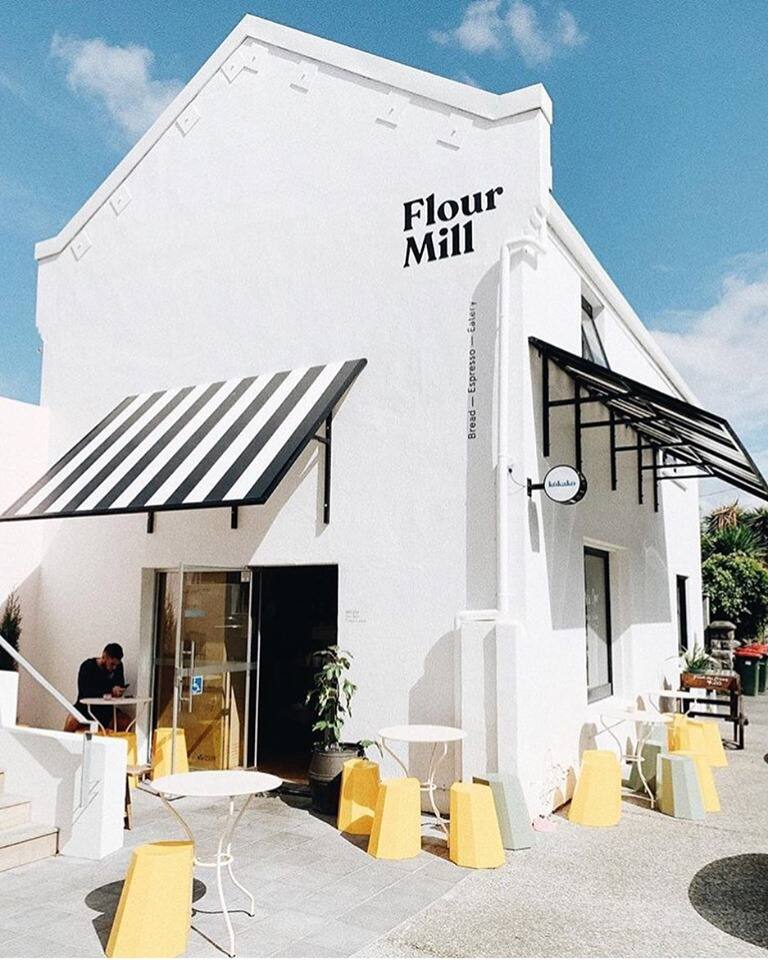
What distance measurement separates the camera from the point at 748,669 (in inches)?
715

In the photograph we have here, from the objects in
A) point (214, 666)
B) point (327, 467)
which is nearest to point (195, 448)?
point (327, 467)

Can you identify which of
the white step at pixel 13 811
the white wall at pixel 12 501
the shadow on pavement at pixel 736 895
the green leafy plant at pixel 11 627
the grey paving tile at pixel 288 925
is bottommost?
the shadow on pavement at pixel 736 895

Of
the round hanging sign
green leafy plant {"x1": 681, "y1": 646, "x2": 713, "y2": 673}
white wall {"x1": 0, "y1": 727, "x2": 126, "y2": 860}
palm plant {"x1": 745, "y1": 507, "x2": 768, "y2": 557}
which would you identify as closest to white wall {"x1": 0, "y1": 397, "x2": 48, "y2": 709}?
white wall {"x1": 0, "y1": 727, "x2": 126, "y2": 860}

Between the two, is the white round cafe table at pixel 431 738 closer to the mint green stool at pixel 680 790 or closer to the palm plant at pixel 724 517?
the mint green stool at pixel 680 790

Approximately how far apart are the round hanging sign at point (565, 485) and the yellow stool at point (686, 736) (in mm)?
3909

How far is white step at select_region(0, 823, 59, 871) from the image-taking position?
6098 millimetres

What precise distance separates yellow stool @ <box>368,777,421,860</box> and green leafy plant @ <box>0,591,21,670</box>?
5783 millimetres

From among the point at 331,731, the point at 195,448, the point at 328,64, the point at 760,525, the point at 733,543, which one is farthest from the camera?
the point at 760,525

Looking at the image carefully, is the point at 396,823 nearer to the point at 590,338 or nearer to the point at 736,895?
the point at 736,895

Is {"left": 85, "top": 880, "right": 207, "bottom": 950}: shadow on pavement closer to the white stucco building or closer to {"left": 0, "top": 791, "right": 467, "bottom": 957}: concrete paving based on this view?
{"left": 0, "top": 791, "right": 467, "bottom": 957}: concrete paving

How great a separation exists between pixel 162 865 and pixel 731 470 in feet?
31.4

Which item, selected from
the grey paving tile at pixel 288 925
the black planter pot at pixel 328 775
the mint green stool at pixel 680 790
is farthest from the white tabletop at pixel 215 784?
the mint green stool at pixel 680 790

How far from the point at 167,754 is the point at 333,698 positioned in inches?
88.8

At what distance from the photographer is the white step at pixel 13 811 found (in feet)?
21.2
